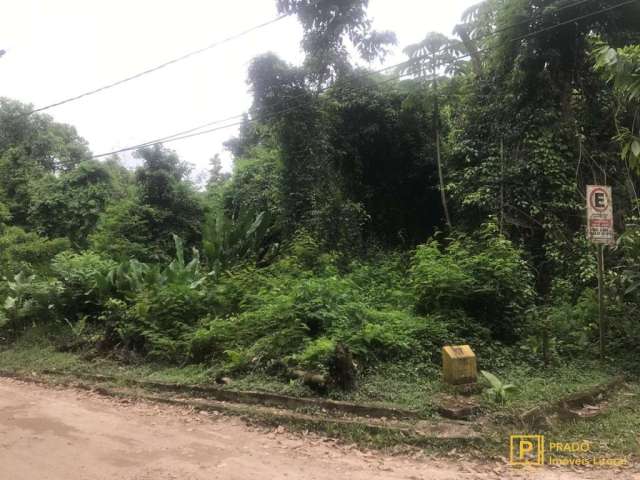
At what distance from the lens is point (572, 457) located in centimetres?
445

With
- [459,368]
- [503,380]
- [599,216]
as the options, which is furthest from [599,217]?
[459,368]

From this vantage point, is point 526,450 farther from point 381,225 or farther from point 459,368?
point 381,225

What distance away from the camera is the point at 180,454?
188 inches

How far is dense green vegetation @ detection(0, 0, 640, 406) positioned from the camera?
23.9 feet

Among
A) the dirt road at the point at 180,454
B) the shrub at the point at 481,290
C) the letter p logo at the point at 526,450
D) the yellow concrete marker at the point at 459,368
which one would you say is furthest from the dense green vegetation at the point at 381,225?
the letter p logo at the point at 526,450

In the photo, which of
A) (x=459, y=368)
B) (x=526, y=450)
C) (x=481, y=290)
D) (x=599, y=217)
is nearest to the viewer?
(x=526, y=450)

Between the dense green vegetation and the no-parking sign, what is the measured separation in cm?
87

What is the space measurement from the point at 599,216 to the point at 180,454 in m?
6.12

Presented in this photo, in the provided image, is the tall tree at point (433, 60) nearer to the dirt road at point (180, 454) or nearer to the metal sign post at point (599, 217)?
the metal sign post at point (599, 217)

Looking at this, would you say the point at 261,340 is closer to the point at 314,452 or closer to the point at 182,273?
the point at 314,452

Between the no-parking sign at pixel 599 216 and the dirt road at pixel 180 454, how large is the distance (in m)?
3.62

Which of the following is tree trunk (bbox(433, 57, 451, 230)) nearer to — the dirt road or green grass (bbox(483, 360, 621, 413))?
green grass (bbox(483, 360, 621, 413))

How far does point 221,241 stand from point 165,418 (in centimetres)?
732

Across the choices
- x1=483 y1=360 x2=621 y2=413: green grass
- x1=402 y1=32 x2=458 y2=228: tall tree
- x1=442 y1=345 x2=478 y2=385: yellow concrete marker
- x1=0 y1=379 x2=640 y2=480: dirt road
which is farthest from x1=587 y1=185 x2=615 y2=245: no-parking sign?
x1=402 y1=32 x2=458 y2=228: tall tree
